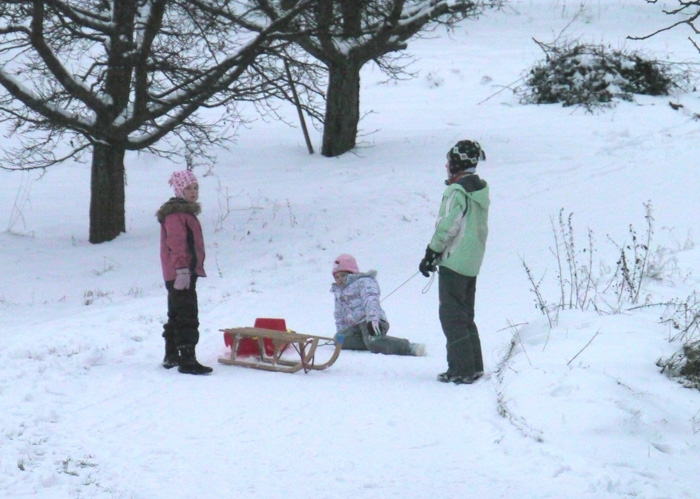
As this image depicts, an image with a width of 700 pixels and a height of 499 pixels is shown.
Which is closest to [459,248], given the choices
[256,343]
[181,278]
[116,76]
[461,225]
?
[461,225]

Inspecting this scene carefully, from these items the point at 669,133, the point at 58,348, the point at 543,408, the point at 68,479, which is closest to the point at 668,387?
the point at 543,408

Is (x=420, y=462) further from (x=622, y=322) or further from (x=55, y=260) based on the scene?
(x=55, y=260)

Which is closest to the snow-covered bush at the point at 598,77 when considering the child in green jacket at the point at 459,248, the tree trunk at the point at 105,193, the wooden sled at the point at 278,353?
the tree trunk at the point at 105,193

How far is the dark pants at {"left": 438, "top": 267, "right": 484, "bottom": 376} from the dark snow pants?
1182mm

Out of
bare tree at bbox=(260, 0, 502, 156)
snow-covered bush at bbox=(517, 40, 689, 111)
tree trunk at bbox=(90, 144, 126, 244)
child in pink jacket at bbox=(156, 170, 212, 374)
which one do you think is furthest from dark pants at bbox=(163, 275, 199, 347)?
snow-covered bush at bbox=(517, 40, 689, 111)

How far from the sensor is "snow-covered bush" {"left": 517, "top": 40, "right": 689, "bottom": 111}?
64.0 ft

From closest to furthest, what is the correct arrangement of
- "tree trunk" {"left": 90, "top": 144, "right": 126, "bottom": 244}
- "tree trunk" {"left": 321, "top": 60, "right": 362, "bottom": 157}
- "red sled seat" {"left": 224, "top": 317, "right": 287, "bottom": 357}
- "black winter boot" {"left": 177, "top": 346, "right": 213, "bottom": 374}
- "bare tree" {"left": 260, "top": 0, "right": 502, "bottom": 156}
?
"black winter boot" {"left": 177, "top": 346, "right": 213, "bottom": 374} < "red sled seat" {"left": 224, "top": 317, "right": 287, "bottom": 357} < "tree trunk" {"left": 90, "top": 144, "right": 126, "bottom": 244} < "bare tree" {"left": 260, "top": 0, "right": 502, "bottom": 156} < "tree trunk" {"left": 321, "top": 60, "right": 362, "bottom": 157}

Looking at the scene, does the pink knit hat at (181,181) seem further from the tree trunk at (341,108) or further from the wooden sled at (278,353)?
the tree trunk at (341,108)

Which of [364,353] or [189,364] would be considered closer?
[189,364]

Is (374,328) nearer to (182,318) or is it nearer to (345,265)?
(345,265)

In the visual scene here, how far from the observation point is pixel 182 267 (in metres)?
6.99

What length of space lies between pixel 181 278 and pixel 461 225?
2.23 metres

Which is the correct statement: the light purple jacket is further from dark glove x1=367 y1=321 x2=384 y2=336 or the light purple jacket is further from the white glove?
the white glove

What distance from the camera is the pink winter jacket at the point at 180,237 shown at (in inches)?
275
